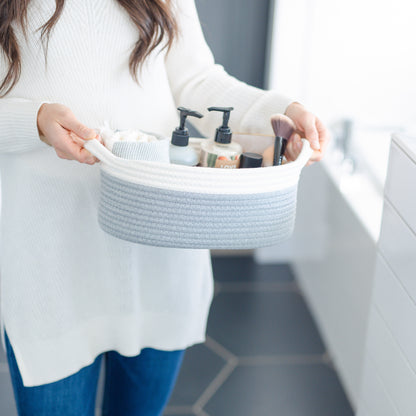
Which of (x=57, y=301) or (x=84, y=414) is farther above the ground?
(x=57, y=301)

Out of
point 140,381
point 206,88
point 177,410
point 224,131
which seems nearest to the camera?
point 224,131

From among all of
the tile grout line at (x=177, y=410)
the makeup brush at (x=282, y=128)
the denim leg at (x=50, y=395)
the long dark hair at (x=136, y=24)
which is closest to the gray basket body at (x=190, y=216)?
the makeup brush at (x=282, y=128)

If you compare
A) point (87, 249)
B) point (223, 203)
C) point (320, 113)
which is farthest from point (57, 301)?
point (320, 113)

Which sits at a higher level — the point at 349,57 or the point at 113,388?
the point at 349,57

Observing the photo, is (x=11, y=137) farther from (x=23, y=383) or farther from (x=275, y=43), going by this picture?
(x=275, y=43)

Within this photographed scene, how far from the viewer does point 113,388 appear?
3.77 feet

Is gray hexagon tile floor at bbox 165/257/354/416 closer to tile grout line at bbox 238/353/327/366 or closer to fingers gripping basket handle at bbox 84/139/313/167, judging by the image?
tile grout line at bbox 238/353/327/366

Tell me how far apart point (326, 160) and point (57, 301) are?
1.10 metres

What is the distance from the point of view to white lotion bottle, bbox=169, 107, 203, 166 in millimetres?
852

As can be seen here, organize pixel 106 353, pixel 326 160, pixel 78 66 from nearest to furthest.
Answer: pixel 78 66 → pixel 106 353 → pixel 326 160

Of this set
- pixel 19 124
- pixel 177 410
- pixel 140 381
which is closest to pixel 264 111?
pixel 19 124

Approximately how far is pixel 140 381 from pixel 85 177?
0.41 m

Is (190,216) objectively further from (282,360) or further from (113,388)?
(282,360)

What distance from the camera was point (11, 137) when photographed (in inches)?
32.6
